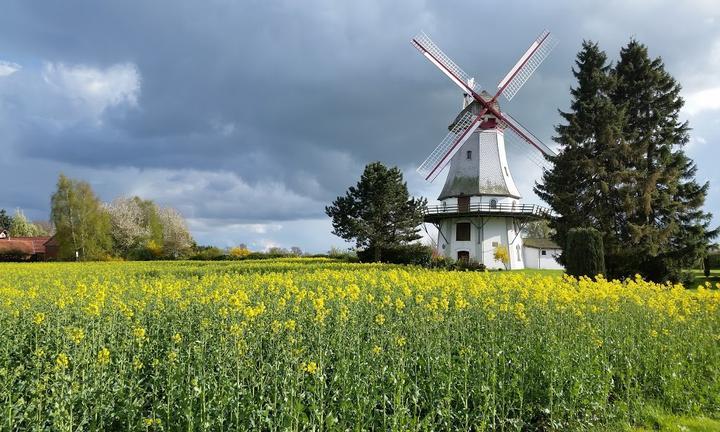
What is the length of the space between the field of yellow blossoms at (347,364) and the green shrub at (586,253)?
12.2m

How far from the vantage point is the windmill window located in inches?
1531

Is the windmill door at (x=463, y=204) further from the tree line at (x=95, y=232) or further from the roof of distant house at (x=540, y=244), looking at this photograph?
the tree line at (x=95, y=232)

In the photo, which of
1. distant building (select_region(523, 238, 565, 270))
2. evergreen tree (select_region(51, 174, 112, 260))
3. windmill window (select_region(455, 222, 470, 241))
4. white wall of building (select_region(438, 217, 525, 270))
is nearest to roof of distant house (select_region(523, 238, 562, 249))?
distant building (select_region(523, 238, 565, 270))

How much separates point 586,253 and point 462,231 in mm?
17464

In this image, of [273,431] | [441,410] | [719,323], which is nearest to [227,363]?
[273,431]

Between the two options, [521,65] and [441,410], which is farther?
[521,65]

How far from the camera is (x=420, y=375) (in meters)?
5.96

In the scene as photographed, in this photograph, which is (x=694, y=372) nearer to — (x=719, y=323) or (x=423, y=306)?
(x=719, y=323)

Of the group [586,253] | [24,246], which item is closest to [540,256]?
[586,253]

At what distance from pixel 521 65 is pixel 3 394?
128 feet

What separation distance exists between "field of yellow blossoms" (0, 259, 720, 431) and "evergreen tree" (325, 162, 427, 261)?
27.0 metres

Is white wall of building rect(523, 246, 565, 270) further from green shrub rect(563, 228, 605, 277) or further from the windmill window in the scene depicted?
green shrub rect(563, 228, 605, 277)

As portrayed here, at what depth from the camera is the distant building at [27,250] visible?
196 feet

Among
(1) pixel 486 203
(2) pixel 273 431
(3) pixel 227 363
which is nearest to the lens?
(2) pixel 273 431
